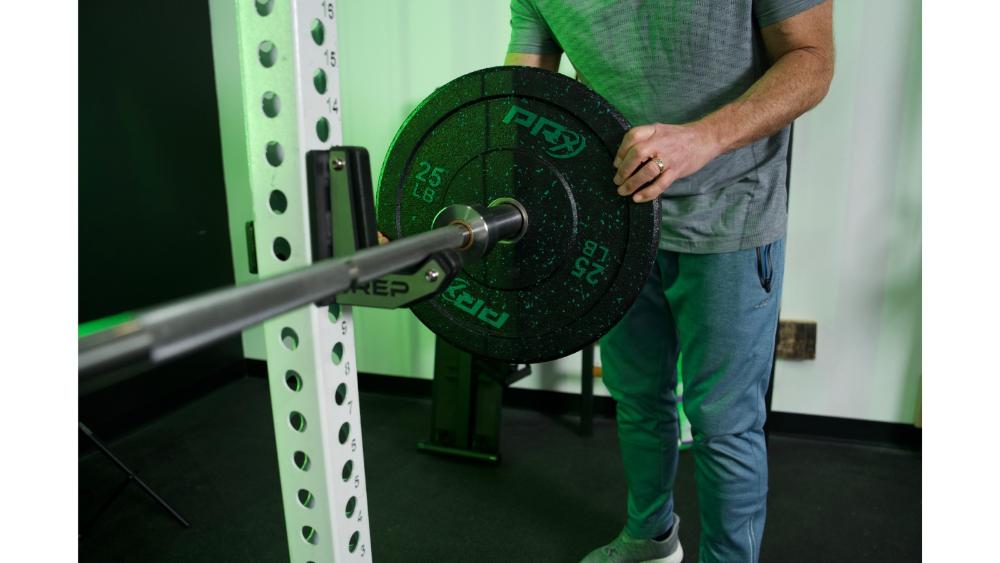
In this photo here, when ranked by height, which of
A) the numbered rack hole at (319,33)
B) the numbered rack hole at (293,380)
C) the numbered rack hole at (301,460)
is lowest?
the numbered rack hole at (301,460)

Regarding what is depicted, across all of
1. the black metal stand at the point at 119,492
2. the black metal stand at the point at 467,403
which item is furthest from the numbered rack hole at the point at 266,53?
the black metal stand at the point at 467,403

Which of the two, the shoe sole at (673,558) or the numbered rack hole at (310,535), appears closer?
the numbered rack hole at (310,535)

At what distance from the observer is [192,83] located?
251 centimetres

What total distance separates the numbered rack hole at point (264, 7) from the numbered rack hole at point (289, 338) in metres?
0.33

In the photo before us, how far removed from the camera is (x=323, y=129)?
68 cm

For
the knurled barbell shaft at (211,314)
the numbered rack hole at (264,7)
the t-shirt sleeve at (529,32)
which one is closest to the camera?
the knurled barbell shaft at (211,314)

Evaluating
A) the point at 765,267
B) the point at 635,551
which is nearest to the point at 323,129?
the point at 765,267

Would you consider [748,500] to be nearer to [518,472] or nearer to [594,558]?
[594,558]

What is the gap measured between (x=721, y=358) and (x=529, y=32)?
74 cm

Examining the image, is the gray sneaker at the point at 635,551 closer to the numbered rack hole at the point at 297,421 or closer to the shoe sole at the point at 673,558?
the shoe sole at the point at 673,558

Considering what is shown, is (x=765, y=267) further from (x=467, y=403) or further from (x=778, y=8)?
(x=467, y=403)

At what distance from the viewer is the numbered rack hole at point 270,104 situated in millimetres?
646

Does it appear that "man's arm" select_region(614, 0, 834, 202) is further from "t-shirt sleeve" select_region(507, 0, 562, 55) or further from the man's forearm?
"t-shirt sleeve" select_region(507, 0, 562, 55)

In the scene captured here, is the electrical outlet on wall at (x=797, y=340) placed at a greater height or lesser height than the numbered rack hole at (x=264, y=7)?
lesser
